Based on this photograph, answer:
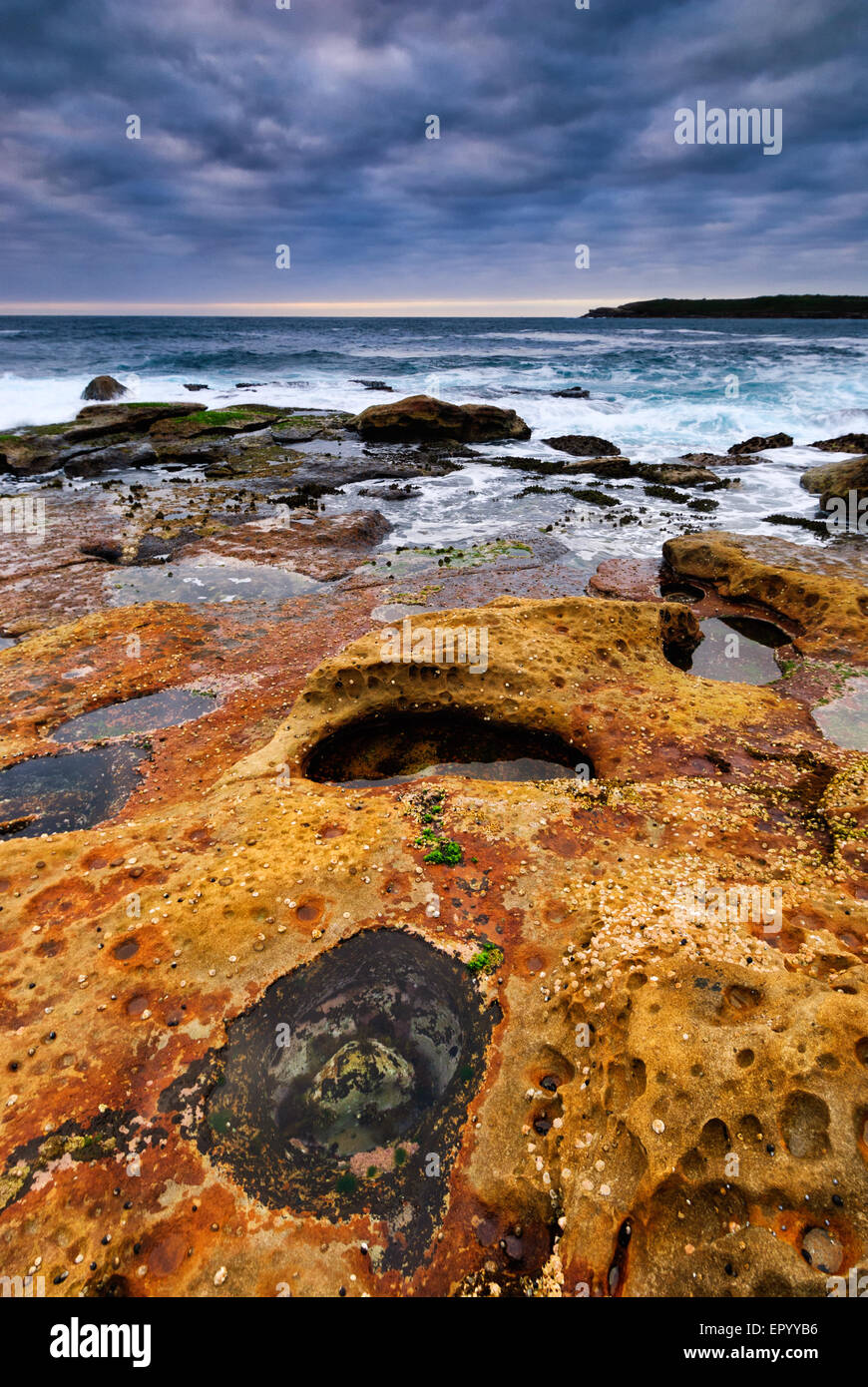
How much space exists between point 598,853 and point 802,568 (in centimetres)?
1427

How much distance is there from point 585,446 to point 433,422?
867 cm

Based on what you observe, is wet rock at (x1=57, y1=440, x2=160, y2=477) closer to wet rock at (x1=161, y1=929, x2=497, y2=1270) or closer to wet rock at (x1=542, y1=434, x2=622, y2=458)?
wet rock at (x1=542, y1=434, x2=622, y2=458)

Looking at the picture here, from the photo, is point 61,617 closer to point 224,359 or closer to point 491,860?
point 491,860

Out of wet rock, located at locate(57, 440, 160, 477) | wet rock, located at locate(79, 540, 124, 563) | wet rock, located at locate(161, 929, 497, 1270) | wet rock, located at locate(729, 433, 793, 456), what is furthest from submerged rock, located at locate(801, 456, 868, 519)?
wet rock, located at locate(57, 440, 160, 477)

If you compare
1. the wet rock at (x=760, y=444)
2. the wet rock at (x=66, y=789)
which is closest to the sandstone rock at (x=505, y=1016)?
the wet rock at (x=66, y=789)

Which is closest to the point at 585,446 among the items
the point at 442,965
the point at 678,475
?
the point at 678,475

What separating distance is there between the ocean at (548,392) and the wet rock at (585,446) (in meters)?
0.98

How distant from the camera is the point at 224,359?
7812 cm

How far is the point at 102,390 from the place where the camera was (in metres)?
49.8

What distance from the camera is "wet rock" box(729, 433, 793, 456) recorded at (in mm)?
34875

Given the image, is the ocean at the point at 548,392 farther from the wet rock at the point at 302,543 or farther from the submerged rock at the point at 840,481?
the wet rock at the point at 302,543

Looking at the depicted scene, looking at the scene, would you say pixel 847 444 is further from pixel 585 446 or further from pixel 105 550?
pixel 105 550

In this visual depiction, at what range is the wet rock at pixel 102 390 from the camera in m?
49.6

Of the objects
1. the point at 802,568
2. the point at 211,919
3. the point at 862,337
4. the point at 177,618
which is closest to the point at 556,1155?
the point at 211,919
